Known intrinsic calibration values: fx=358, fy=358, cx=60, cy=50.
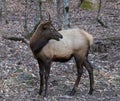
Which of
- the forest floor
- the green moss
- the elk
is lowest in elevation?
the green moss

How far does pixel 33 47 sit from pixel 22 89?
3.81 ft

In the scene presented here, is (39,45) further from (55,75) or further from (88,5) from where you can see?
(88,5)

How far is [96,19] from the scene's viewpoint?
20.0m

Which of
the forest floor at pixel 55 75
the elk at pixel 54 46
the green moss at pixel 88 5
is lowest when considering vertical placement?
the green moss at pixel 88 5

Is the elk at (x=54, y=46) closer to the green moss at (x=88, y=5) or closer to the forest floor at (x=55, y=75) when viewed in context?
the forest floor at (x=55, y=75)

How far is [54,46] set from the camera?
26.3 ft

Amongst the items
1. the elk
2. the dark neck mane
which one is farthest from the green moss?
the dark neck mane

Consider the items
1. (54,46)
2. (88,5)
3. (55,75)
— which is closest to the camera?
(54,46)

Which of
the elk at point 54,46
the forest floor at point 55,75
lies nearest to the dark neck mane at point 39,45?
the elk at point 54,46

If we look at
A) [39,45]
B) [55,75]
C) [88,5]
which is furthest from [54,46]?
[88,5]

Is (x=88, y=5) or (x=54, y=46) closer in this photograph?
(x=54, y=46)

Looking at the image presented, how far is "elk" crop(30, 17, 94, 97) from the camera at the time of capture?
793 centimetres

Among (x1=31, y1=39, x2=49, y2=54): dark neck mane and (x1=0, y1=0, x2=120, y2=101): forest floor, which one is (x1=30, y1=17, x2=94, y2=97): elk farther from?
(x1=0, y1=0, x2=120, y2=101): forest floor

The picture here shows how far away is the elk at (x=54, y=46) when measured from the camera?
7926 millimetres
